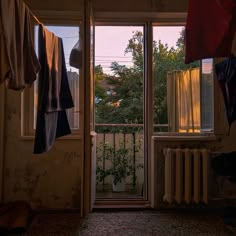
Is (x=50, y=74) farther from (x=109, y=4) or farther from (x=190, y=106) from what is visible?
(x=190, y=106)

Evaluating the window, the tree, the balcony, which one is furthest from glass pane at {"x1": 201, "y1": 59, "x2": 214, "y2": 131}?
the balcony

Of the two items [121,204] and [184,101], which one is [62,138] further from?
[184,101]

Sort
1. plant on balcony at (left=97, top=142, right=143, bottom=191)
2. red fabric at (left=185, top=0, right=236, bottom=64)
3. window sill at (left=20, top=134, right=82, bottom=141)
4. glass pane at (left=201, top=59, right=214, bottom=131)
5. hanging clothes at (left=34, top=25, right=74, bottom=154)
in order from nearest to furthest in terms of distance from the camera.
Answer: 1. red fabric at (left=185, top=0, right=236, bottom=64)
2. hanging clothes at (left=34, top=25, right=74, bottom=154)
3. window sill at (left=20, top=134, right=82, bottom=141)
4. glass pane at (left=201, top=59, right=214, bottom=131)
5. plant on balcony at (left=97, top=142, right=143, bottom=191)

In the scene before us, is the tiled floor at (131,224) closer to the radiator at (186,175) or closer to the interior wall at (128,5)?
the radiator at (186,175)

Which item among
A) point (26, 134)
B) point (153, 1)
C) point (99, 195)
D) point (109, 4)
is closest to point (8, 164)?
point (26, 134)

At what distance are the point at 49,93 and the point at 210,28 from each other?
1136 mm

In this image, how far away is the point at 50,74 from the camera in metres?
1.96

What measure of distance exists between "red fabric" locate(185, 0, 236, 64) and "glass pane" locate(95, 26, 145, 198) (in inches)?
50.7

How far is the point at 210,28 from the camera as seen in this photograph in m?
1.73

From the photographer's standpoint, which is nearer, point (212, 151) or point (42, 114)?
point (42, 114)

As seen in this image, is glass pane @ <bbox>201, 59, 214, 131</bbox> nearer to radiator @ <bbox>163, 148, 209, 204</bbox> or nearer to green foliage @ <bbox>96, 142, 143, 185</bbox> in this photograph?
radiator @ <bbox>163, 148, 209, 204</bbox>

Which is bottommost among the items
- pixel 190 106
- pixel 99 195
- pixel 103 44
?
pixel 99 195

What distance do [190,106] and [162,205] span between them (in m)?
1.07

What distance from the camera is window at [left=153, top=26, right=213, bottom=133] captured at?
9.75ft
